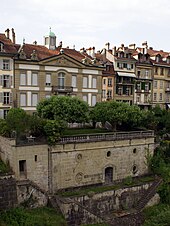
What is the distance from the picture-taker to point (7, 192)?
91.2 feet

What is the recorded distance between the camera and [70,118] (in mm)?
36031

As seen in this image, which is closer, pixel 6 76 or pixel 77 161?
pixel 77 161

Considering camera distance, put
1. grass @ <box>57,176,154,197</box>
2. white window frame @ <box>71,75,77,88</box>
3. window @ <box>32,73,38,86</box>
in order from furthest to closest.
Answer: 1. white window frame @ <box>71,75,77,88</box>
2. window @ <box>32,73,38,86</box>
3. grass @ <box>57,176,154,197</box>

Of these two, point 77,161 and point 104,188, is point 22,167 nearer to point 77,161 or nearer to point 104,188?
point 77,161

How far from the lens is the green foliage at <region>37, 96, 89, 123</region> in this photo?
3578cm

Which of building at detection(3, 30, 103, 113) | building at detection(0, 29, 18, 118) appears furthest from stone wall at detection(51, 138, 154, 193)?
building at detection(0, 29, 18, 118)

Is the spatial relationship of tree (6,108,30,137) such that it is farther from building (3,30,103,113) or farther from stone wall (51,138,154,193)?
building (3,30,103,113)

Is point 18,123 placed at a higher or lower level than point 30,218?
higher

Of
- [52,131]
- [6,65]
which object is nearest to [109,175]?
[52,131]

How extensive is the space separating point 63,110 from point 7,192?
12.0 m

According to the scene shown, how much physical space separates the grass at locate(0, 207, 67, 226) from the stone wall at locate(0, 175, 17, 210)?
66cm

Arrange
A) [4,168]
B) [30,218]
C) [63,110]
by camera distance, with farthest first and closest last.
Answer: [63,110] → [4,168] → [30,218]

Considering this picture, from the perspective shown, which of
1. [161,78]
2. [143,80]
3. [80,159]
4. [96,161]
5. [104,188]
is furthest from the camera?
[161,78]

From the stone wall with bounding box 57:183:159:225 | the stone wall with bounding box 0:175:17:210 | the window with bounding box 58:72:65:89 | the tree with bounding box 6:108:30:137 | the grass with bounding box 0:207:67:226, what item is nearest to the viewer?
the grass with bounding box 0:207:67:226
